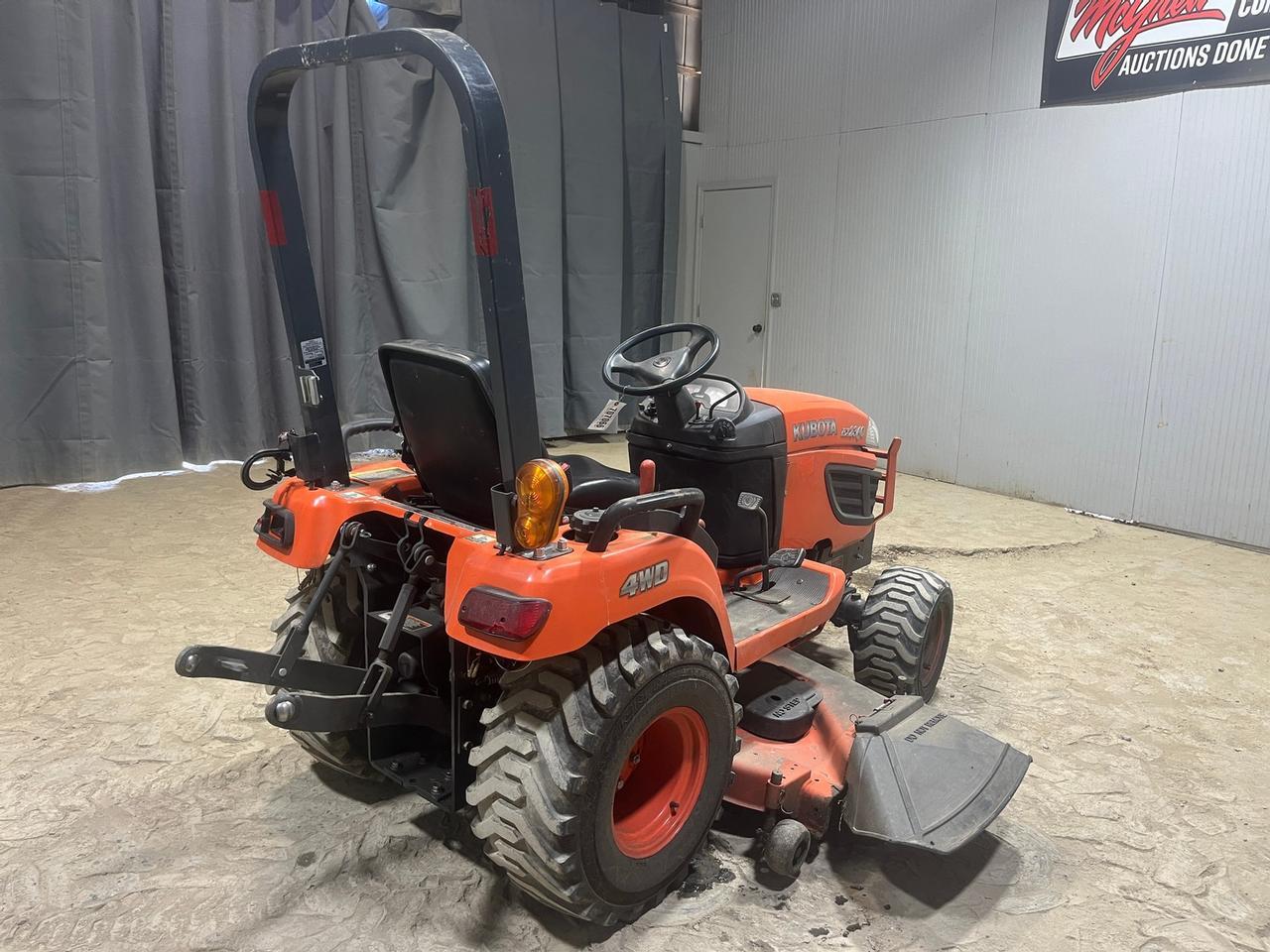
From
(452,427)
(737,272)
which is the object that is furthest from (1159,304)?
(452,427)

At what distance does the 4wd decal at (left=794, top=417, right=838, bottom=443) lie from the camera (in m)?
2.92

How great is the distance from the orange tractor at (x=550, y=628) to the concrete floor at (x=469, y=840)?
0.48 ft

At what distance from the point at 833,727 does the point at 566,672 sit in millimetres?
862

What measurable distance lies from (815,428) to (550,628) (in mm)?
1537

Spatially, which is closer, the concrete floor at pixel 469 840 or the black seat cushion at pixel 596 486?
the concrete floor at pixel 469 840

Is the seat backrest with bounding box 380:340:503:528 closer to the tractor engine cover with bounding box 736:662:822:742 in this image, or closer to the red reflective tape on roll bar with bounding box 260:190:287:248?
the red reflective tape on roll bar with bounding box 260:190:287:248

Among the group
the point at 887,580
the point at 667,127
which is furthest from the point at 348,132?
the point at 887,580

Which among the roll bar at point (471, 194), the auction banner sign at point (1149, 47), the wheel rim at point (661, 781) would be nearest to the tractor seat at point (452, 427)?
the roll bar at point (471, 194)

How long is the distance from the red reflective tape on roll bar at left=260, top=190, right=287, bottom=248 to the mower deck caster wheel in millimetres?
1675

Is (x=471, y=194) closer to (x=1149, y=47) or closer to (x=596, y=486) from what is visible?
(x=596, y=486)

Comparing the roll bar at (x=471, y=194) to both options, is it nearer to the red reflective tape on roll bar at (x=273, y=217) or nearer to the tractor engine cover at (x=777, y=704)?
the red reflective tape on roll bar at (x=273, y=217)

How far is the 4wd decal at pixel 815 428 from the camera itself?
2.92 metres

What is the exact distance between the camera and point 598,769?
177 cm

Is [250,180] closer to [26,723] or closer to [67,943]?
[26,723]
